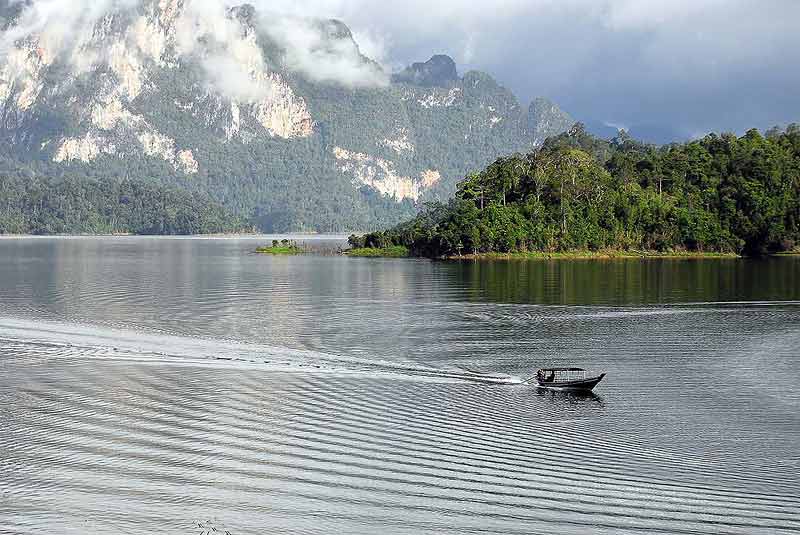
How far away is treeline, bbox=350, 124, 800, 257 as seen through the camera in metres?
122

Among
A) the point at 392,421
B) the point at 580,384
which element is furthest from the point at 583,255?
the point at 392,421

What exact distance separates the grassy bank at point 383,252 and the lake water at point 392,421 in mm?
78029

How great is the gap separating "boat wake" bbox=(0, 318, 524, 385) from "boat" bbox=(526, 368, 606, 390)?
4.15 ft

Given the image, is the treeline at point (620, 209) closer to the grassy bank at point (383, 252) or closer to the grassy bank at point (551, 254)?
the grassy bank at point (551, 254)

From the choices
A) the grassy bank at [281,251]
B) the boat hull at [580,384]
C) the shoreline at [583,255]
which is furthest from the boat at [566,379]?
the grassy bank at [281,251]

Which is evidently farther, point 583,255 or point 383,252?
point 383,252

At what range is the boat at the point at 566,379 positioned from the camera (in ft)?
90.5

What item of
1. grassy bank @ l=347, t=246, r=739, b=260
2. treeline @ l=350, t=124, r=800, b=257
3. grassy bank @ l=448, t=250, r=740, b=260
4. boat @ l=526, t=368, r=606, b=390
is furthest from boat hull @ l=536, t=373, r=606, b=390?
treeline @ l=350, t=124, r=800, b=257

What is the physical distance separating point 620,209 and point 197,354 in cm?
10026

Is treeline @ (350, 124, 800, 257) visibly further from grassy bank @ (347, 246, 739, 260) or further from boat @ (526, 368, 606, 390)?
boat @ (526, 368, 606, 390)

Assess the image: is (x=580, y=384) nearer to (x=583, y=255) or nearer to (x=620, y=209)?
(x=583, y=255)

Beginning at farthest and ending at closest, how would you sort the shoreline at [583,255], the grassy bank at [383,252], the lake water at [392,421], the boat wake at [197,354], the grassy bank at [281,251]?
the grassy bank at [281,251], the grassy bank at [383,252], the shoreline at [583,255], the boat wake at [197,354], the lake water at [392,421]

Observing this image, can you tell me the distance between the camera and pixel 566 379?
2850 cm

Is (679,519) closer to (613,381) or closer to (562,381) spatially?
(562,381)
